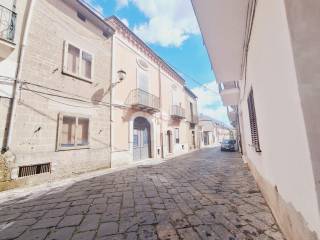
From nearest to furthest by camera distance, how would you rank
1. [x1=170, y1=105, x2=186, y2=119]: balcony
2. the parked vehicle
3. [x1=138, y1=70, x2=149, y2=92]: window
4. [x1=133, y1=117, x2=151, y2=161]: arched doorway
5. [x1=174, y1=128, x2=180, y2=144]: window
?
[x1=133, y1=117, x2=151, y2=161]: arched doorway
[x1=138, y1=70, x2=149, y2=92]: window
[x1=170, y1=105, x2=186, y2=119]: balcony
[x1=174, y1=128, x2=180, y2=144]: window
the parked vehicle

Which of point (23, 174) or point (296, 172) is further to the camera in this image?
point (23, 174)

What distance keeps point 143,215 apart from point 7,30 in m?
6.18

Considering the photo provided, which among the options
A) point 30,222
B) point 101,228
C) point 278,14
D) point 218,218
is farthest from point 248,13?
point 30,222

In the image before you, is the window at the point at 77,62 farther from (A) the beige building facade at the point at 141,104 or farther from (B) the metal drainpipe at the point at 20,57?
(A) the beige building facade at the point at 141,104

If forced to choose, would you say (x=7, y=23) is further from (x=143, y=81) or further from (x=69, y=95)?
(x=143, y=81)

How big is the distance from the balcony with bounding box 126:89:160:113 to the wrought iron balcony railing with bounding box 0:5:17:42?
5532 millimetres

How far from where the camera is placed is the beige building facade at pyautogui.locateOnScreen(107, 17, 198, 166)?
9.07 metres

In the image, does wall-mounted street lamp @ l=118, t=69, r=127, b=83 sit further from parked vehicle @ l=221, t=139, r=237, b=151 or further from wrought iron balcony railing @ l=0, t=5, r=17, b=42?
parked vehicle @ l=221, t=139, r=237, b=151

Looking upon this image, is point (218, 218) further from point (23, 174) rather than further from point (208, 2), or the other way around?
point (23, 174)

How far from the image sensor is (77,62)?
7145 millimetres

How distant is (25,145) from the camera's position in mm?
5203

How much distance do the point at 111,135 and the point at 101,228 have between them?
6.09 metres

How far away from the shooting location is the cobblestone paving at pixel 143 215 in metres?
2.32

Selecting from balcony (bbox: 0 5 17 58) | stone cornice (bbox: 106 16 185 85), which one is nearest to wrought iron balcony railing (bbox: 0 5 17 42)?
balcony (bbox: 0 5 17 58)
